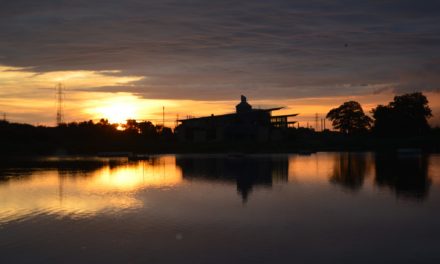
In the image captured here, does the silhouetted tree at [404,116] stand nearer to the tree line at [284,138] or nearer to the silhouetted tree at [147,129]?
the tree line at [284,138]

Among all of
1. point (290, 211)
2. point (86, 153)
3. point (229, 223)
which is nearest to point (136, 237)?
point (229, 223)

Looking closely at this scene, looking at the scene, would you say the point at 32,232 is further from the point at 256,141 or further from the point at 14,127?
the point at 14,127

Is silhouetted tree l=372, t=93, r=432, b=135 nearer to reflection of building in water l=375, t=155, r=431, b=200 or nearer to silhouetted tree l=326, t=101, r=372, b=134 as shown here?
silhouetted tree l=326, t=101, r=372, b=134

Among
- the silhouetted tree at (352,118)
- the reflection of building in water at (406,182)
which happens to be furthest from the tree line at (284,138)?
the reflection of building in water at (406,182)

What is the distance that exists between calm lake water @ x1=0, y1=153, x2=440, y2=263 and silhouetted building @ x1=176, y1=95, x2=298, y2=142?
68899 mm

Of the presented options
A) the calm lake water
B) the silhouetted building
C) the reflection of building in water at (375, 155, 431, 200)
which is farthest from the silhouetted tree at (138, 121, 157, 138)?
the reflection of building in water at (375, 155, 431, 200)

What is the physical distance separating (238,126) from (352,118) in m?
38.3

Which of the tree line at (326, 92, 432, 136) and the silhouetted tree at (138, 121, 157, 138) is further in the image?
the silhouetted tree at (138, 121, 157, 138)

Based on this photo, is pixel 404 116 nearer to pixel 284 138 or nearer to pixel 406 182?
pixel 284 138

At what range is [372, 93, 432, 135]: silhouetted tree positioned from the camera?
119m

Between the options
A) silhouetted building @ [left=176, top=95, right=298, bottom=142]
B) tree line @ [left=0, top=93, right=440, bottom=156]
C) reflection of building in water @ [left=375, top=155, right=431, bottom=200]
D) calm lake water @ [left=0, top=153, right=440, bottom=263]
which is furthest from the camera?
silhouetted building @ [left=176, top=95, right=298, bottom=142]

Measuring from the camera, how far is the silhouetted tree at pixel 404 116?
119262mm

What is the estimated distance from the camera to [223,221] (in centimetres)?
2684

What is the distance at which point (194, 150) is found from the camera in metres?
109
